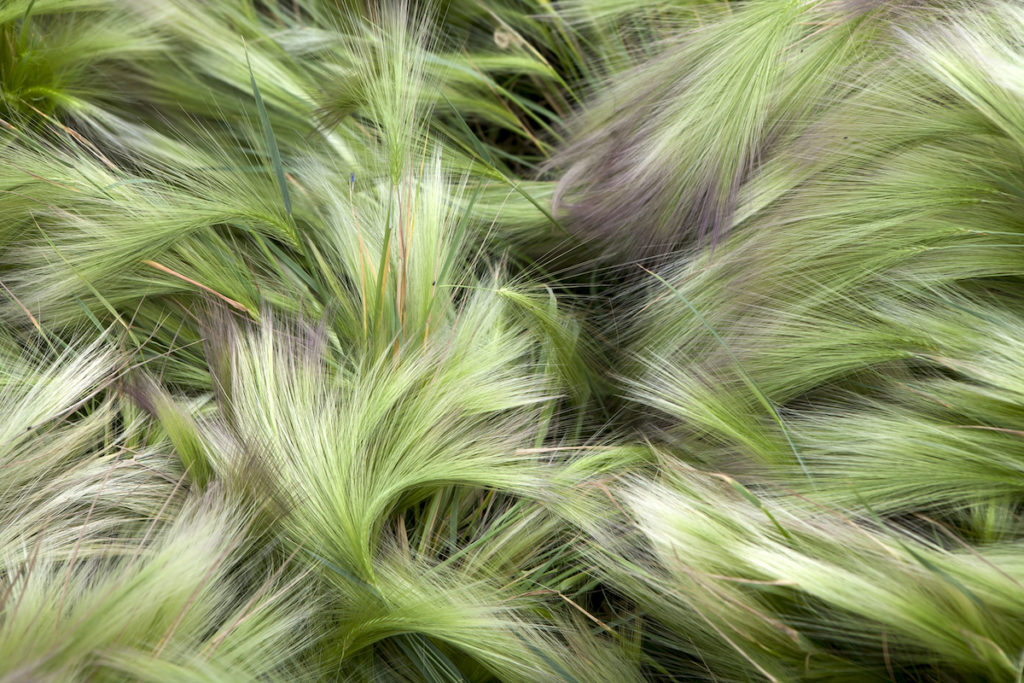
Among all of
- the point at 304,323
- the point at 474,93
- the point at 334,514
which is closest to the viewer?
the point at 334,514

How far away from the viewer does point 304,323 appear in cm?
103

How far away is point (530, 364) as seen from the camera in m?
1.04

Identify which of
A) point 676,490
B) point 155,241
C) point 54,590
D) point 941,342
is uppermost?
point 941,342

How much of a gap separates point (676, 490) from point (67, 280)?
770 millimetres

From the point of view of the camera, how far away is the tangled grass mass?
0.80 meters

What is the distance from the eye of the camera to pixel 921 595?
742mm

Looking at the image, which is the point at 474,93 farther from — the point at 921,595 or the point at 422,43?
the point at 921,595

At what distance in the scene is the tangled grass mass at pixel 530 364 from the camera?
805mm

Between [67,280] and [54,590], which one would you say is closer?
[54,590]

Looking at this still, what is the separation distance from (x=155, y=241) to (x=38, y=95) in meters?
0.36

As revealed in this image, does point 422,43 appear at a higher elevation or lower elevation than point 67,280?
higher

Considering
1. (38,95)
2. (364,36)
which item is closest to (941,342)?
(364,36)

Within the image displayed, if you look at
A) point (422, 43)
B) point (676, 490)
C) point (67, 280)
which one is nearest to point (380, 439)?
point (676, 490)

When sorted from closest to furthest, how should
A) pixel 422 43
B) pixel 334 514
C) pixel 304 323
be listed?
pixel 334 514, pixel 304 323, pixel 422 43
